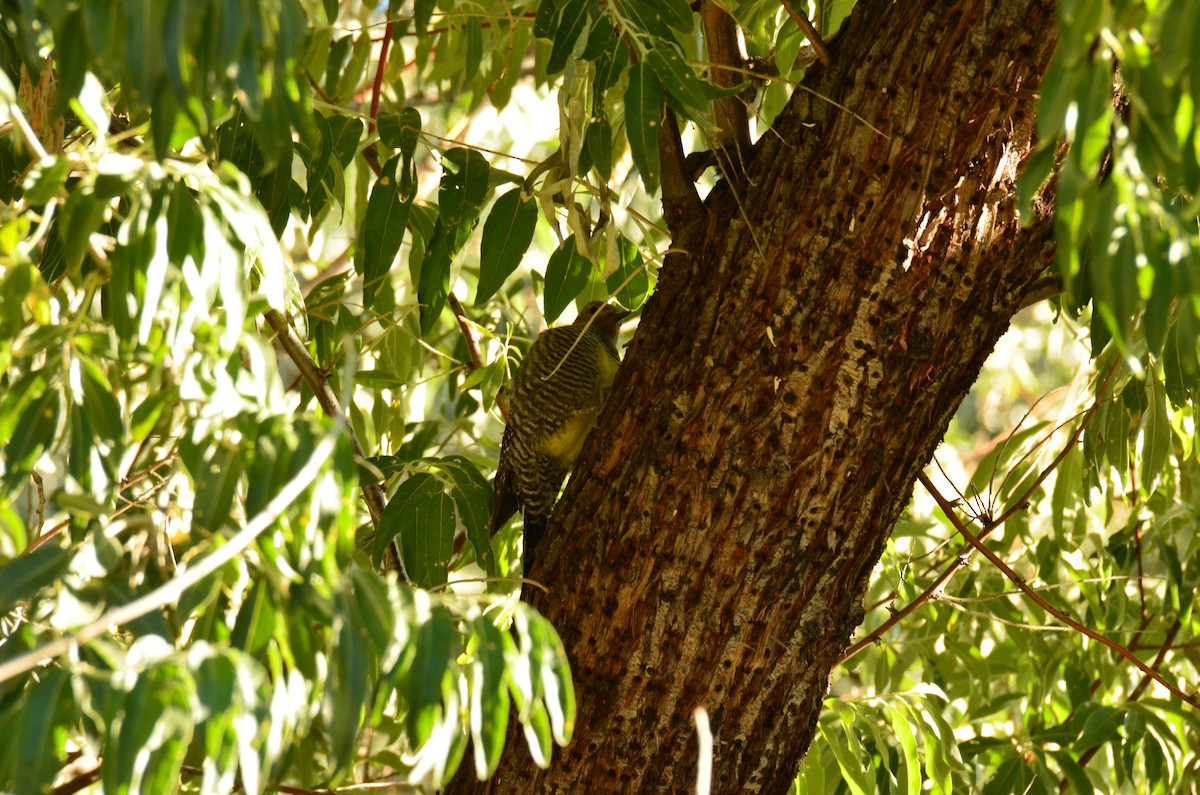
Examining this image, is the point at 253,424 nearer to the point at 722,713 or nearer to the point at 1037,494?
the point at 722,713

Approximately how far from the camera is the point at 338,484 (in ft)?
2.76

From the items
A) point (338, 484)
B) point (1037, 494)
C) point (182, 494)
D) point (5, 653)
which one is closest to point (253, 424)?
point (338, 484)

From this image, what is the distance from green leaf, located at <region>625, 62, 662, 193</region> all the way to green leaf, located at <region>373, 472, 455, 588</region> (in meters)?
0.60

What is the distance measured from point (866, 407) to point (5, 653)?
88 cm

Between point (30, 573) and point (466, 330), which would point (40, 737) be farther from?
point (466, 330)

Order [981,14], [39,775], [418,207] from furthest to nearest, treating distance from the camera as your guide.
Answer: [418,207] → [981,14] → [39,775]

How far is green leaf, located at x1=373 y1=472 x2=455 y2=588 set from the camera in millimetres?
1590

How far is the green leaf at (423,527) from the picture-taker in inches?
62.6

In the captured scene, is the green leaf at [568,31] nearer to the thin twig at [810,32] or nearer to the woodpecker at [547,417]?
the thin twig at [810,32]

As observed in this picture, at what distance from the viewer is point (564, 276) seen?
1.74 m

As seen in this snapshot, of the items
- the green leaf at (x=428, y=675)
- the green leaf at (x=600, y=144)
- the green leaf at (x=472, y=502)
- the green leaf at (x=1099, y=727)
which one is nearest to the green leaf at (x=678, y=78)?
the green leaf at (x=600, y=144)

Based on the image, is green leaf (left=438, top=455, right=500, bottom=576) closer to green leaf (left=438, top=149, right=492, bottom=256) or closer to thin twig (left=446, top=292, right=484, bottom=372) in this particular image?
green leaf (left=438, top=149, right=492, bottom=256)

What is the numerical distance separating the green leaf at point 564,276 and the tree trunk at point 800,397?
0.32 metres

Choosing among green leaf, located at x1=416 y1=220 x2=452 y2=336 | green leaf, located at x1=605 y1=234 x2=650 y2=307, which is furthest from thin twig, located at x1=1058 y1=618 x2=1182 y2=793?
green leaf, located at x1=416 y1=220 x2=452 y2=336
